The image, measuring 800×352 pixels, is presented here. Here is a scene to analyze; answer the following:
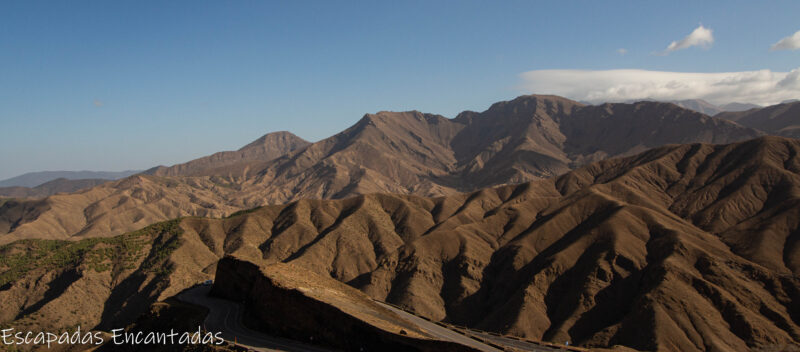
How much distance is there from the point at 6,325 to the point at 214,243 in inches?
2012

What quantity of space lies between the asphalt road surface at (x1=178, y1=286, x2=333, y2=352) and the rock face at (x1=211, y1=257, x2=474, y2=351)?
74cm

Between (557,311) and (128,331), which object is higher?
(128,331)

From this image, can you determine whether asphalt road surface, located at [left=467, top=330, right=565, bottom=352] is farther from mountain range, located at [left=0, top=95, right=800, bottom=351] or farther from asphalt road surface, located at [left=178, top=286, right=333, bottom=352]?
mountain range, located at [left=0, top=95, right=800, bottom=351]

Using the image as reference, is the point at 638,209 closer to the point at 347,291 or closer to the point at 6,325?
the point at 347,291

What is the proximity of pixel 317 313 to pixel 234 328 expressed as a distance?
29.5 feet

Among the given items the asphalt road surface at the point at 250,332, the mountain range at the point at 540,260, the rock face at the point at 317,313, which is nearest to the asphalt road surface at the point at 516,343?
the asphalt road surface at the point at 250,332

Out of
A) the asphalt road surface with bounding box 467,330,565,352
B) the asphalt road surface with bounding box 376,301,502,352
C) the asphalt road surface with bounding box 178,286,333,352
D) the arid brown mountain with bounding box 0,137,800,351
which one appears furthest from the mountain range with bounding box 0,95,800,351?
the asphalt road surface with bounding box 376,301,502,352

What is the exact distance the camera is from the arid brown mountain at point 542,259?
87812 mm

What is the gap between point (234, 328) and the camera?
4012cm

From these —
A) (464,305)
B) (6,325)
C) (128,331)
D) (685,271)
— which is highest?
(128,331)

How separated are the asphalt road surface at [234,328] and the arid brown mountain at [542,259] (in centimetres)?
3660

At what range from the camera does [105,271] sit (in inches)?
4444

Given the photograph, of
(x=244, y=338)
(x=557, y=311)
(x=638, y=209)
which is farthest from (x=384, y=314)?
(x=638, y=209)

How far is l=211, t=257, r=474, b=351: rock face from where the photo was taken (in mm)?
33125
